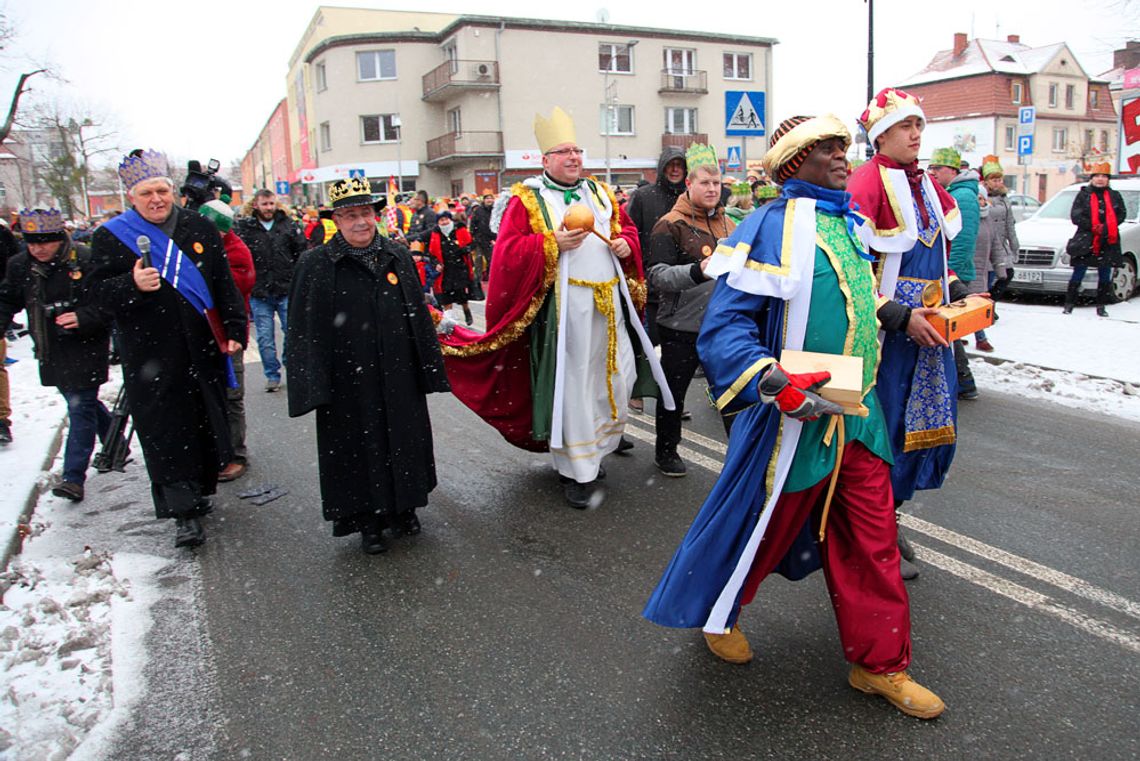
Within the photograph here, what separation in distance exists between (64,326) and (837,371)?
4.91 metres

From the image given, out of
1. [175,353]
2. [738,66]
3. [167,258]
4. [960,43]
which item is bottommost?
[175,353]

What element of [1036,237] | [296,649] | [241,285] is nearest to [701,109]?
[1036,237]

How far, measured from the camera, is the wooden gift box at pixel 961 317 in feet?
10.4

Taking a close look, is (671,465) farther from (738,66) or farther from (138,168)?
(738,66)

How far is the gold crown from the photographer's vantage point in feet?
14.0

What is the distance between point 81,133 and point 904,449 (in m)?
56.3

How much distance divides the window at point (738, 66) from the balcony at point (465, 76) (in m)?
13.1

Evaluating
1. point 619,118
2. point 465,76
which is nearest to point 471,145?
point 465,76

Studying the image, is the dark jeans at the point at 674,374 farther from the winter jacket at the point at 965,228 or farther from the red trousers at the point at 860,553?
the red trousers at the point at 860,553

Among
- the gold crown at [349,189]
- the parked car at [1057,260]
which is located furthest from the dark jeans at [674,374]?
the parked car at [1057,260]

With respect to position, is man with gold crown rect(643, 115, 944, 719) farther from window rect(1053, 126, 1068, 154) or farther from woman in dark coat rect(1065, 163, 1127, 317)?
window rect(1053, 126, 1068, 154)

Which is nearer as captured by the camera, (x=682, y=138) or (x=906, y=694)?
(x=906, y=694)

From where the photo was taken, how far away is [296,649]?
3482 mm

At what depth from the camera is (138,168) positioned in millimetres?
4547
